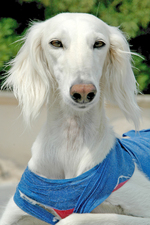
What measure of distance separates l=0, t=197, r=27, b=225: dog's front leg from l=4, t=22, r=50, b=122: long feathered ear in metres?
0.57

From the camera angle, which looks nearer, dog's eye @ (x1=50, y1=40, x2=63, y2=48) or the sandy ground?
dog's eye @ (x1=50, y1=40, x2=63, y2=48)

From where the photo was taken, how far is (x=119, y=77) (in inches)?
74.6

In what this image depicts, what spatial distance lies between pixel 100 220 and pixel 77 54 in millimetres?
906

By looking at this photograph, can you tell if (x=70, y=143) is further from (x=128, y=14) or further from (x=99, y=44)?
(x=128, y=14)

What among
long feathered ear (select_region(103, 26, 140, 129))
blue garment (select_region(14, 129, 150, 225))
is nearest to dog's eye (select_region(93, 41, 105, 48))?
long feathered ear (select_region(103, 26, 140, 129))

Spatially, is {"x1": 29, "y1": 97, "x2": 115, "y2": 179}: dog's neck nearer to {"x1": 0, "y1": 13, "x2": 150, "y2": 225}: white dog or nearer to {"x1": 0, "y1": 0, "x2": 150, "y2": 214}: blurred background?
{"x1": 0, "y1": 13, "x2": 150, "y2": 225}: white dog

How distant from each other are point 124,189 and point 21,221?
0.69 meters

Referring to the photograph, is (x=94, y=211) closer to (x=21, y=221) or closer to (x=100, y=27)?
(x=21, y=221)

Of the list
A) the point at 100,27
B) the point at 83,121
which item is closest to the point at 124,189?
the point at 83,121

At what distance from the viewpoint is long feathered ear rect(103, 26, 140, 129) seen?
189cm

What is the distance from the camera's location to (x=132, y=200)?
5.87 ft

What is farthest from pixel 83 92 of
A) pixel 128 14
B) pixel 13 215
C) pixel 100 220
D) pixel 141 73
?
pixel 141 73

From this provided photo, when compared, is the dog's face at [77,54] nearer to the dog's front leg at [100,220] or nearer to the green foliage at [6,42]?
the dog's front leg at [100,220]

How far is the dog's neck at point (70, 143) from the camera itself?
5.96 feet
